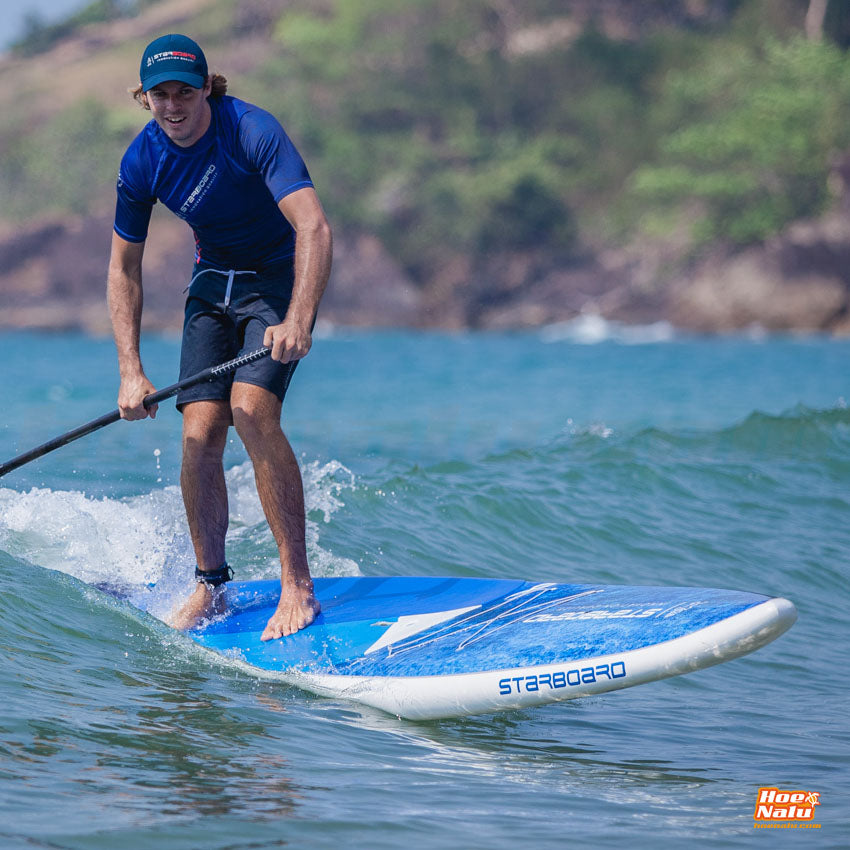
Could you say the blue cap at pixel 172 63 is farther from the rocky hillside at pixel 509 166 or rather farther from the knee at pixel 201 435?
the rocky hillside at pixel 509 166

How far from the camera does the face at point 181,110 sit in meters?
4.17

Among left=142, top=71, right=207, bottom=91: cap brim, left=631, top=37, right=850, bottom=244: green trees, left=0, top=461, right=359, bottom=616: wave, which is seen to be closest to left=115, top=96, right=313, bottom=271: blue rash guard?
left=142, top=71, right=207, bottom=91: cap brim

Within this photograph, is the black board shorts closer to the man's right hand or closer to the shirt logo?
the man's right hand

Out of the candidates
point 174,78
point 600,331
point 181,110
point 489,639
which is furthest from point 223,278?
point 600,331

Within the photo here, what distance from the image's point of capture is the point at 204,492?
4.66 metres

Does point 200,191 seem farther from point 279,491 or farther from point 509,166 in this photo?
point 509,166

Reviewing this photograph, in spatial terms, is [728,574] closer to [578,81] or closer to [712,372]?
[712,372]

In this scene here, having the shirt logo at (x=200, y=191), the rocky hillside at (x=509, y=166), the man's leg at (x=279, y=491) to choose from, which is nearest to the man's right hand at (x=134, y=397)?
the man's leg at (x=279, y=491)

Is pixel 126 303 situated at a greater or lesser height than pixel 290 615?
greater

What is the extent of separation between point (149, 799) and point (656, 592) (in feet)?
6.07

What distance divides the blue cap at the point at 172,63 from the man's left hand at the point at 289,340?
2.84ft

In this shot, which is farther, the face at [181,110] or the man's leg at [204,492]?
the man's leg at [204,492]

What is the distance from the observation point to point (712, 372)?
24.0 m

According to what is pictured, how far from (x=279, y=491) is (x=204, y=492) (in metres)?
0.41
